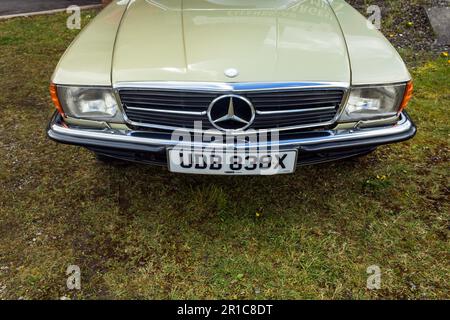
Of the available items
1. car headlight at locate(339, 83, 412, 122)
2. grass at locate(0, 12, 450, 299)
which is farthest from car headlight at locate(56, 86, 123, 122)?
car headlight at locate(339, 83, 412, 122)

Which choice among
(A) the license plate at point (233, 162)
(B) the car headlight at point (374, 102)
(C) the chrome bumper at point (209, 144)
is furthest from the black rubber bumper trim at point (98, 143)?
Result: (B) the car headlight at point (374, 102)

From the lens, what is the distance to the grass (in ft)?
6.68

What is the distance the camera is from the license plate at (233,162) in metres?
2.01

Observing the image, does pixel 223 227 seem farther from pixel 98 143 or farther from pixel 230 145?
pixel 98 143

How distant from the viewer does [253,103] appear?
6.48 feet

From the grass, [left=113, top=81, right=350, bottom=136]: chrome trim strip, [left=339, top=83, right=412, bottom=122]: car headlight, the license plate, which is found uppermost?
[left=113, top=81, right=350, bottom=136]: chrome trim strip

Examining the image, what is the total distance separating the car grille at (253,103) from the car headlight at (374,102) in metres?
0.08

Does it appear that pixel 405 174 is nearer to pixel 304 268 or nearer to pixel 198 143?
pixel 304 268

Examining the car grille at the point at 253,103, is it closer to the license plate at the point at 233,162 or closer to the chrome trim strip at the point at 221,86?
the chrome trim strip at the point at 221,86

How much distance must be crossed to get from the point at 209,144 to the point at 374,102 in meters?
0.91

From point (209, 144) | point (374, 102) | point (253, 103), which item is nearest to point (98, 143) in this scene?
point (209, 144)

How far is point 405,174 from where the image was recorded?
2.80m

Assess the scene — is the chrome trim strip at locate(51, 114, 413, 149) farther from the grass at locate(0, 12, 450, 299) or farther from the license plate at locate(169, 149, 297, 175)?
the grass at locate(0, 12, 450, 299)

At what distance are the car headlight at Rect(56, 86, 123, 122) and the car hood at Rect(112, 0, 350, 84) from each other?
0.13 meters
